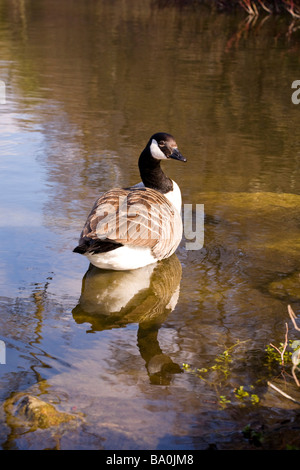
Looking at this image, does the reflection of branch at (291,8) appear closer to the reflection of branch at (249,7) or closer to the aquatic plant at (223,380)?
the reflection of branch at (249,7)

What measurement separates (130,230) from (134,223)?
0.10 metres

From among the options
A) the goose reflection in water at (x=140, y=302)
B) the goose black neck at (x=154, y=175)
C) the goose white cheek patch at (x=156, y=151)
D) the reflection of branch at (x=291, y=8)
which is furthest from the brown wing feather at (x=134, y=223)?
the reflection of branch at (x=291, y=8)

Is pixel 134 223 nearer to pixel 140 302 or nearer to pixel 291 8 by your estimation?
pixel 140 302

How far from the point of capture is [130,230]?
4652 mm

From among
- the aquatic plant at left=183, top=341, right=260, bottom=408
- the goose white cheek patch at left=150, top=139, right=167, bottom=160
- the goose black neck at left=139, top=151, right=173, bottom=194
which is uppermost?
the goose white cheek patch at left=150, top=139, right=167, bottom=160

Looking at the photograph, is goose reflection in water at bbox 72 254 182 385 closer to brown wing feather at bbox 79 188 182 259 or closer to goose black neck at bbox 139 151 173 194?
brown wing feather at bbox 79 188 182 259

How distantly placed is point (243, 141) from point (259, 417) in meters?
6.75

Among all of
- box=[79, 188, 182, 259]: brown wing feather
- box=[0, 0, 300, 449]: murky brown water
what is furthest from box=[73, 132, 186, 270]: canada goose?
box=[0, 0, 300, 449]: murky brown water

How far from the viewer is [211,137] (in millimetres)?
9828

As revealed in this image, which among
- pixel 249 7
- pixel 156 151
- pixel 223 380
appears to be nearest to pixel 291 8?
pixel 249 7

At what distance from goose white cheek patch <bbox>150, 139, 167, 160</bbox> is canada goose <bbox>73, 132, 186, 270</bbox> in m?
0.54

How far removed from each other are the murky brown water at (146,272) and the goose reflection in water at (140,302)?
0.01m

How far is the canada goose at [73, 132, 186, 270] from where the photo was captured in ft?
14.7

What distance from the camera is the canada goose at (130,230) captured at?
14.7 ft
